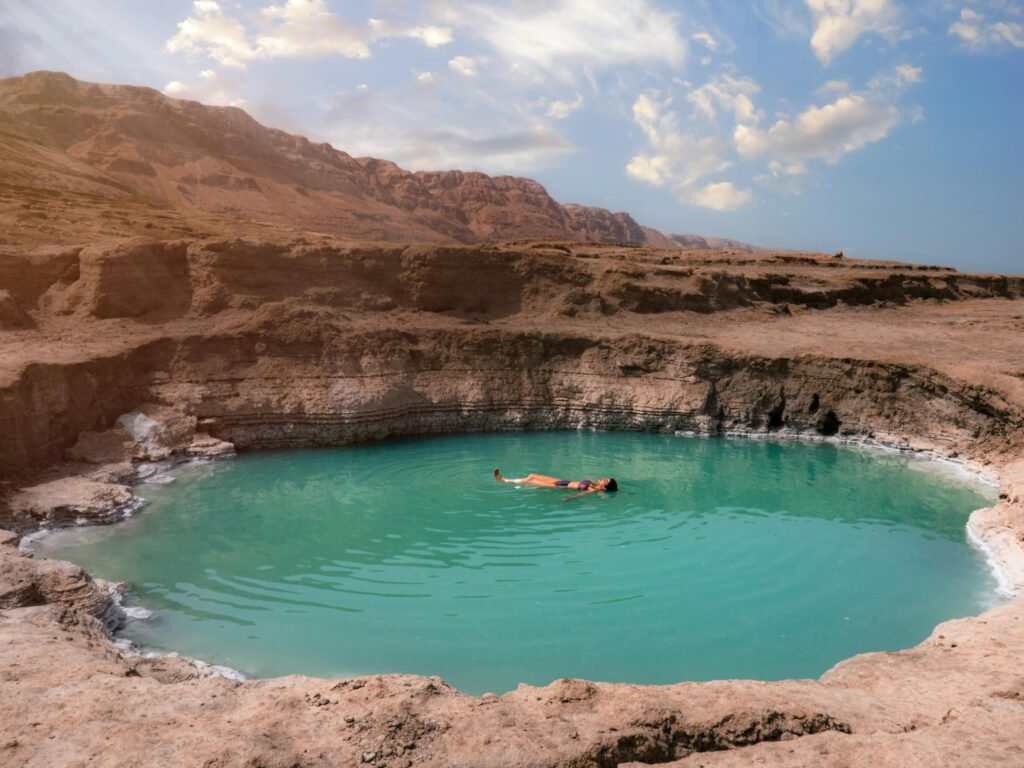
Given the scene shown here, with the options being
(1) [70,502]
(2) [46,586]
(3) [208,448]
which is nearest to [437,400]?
(3) [208,448]

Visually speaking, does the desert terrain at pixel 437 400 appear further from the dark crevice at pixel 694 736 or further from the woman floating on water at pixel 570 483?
the woman floating on water at pixel 570 483

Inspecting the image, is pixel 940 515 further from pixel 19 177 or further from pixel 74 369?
pixel 19 177

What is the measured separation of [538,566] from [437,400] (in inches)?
410

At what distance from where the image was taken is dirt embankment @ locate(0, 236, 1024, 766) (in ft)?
15.4

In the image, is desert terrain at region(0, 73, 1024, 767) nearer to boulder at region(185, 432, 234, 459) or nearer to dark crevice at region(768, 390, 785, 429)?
dark crevice at region(768, 390, 785, 429)

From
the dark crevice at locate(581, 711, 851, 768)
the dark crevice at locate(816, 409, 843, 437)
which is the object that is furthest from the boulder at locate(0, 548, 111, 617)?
the dark crevice at locate(816, 409, 843, 437)

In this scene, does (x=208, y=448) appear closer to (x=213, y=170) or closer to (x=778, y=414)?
(x=778, y=414)

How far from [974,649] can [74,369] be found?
17931 mm

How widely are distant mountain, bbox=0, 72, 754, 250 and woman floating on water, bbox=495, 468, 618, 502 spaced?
27236mm

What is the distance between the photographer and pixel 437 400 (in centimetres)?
2066

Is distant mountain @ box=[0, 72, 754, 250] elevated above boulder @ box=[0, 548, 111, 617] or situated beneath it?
elevated above

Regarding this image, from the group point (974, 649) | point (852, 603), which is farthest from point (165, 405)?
point (974, 649)

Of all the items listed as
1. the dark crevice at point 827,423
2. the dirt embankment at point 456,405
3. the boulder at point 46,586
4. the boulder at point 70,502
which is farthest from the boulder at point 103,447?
the dark crevice at point 827,423

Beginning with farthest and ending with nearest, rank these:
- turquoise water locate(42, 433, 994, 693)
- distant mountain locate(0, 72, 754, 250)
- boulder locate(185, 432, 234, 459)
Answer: distant mountain locate(0, 72, 754, 250) < boulder locate(185, 432, 234, 459) < turquoise water locate(42, 433, 994, 693)
